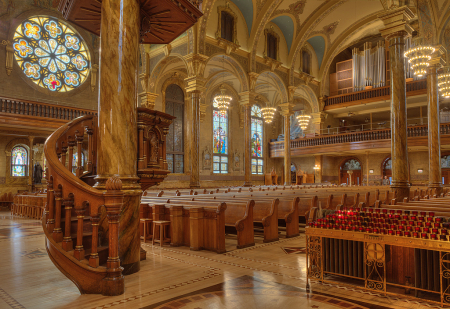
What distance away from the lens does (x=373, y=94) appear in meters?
21.7

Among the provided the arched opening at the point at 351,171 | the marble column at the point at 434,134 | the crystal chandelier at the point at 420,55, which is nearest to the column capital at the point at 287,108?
the arched opening at the point at 351,171

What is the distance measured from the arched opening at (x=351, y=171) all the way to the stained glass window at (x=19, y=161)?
19719 mm

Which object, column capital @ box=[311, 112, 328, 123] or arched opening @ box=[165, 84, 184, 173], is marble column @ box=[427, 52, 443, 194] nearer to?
column capital @ box=[311, 112, 328, 123]

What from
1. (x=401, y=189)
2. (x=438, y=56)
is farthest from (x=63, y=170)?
(x=438, y=56)

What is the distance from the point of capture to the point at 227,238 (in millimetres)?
6715

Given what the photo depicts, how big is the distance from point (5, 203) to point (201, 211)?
12.8 m

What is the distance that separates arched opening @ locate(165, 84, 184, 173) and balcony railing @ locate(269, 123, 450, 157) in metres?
7.98

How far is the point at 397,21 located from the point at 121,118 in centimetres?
835

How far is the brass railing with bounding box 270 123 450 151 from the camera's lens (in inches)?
729

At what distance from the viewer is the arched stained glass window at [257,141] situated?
24.3 meters

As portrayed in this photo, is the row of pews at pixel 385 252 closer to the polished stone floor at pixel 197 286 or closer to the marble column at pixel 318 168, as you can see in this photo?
the polished stone floor at pixel 197 286

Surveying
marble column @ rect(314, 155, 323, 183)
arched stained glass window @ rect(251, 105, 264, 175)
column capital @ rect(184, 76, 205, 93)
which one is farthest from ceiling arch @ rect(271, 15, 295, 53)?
marble column @ rect(314, 155, 323, 183)

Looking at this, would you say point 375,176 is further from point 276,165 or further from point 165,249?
point 165,249

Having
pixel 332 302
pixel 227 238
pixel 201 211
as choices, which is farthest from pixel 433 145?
pixel 332 302
